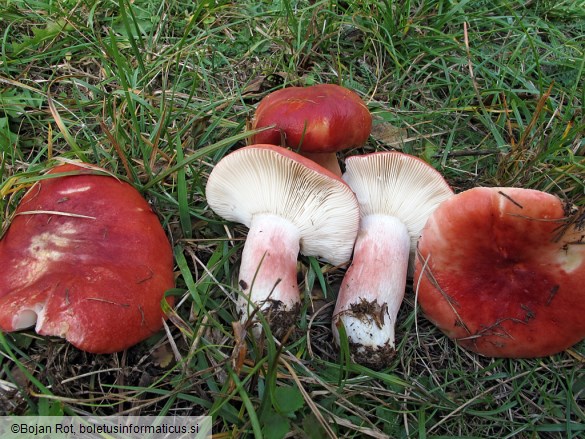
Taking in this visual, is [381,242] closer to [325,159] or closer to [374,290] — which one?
[374,290]

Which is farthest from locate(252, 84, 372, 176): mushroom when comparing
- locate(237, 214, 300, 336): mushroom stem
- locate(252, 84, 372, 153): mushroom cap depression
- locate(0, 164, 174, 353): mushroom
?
locate(0, 164, 174, 353): mushroom

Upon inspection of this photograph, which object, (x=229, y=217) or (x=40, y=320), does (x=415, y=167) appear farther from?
(x=40, y=320)

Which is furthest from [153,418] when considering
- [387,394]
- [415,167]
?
[415,167]

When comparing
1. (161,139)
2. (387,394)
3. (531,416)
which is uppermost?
(161,139)

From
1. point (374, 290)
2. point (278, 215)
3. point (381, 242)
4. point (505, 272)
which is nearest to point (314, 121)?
point (278, 215)

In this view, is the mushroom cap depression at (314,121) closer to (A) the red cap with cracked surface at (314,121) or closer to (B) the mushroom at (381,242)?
(A) the red cap with cracked surface at (314,121)

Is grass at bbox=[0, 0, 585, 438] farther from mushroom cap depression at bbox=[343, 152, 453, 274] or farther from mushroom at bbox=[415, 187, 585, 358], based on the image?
mushroom cap depression at bbox=[343, 152, 453, 274]

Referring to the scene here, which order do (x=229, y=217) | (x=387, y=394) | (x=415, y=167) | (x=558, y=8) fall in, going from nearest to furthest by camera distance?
(x=387, y=394) → (x=415, y=167) → (x=229, y=217) → (x=558, y=8)
